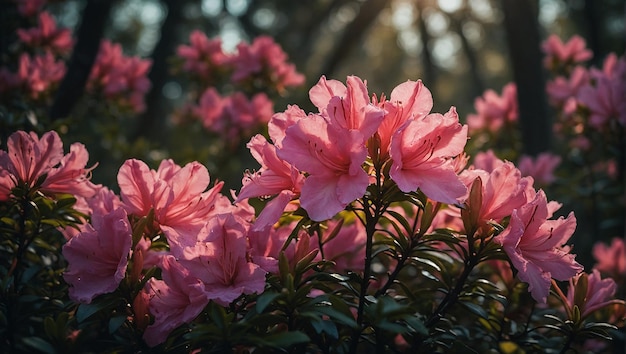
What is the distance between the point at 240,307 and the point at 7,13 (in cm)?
333

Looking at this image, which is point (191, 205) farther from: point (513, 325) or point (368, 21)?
point (368, 21)

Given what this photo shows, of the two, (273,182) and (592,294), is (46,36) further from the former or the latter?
(592,294)

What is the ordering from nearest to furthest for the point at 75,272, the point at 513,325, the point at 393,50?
1. the point at 75,272
2. the point at 513,325
3. the point at 393,50

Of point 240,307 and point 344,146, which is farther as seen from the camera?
point 240,307

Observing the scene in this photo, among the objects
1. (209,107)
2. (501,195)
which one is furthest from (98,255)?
(209,107)

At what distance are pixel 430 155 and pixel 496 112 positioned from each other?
8.95ft

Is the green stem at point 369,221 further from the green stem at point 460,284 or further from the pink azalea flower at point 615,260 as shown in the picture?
the pink azalea flower at point 615,260

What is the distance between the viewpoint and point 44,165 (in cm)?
162

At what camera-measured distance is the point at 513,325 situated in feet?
6.16

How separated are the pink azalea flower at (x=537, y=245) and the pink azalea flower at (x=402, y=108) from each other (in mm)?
303

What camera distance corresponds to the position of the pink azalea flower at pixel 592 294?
5.11 feet

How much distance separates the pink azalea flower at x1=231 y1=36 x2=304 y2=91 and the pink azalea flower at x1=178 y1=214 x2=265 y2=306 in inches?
104

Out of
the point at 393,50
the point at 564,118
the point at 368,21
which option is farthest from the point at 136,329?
the point at 393,50

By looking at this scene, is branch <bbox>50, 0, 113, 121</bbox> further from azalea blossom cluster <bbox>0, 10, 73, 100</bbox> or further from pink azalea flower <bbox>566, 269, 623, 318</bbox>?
pink azalea flower <bbox>566, 269, 623, 318</bbox>
